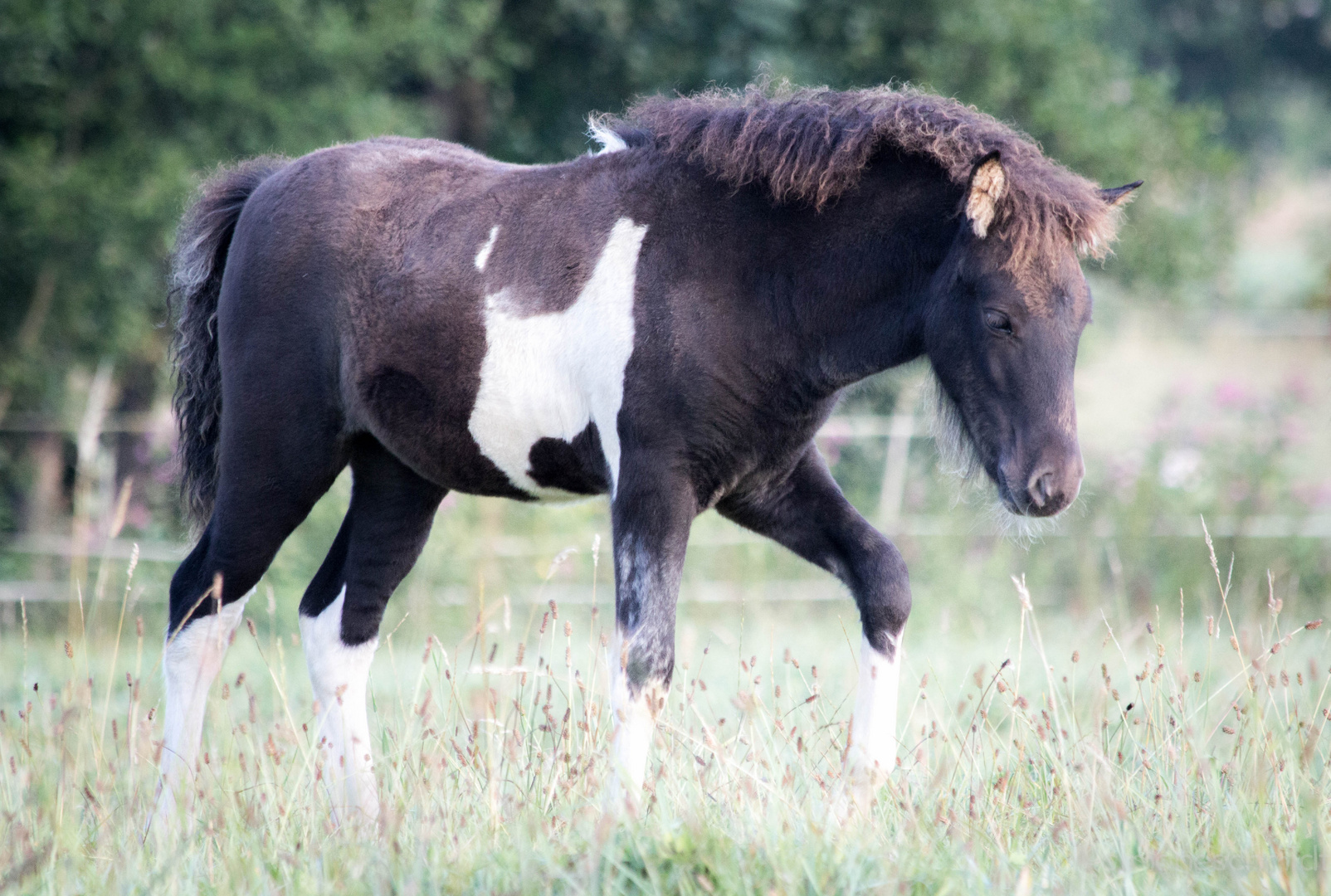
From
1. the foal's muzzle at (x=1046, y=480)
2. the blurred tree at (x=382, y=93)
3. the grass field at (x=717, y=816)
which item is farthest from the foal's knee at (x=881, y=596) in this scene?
the blurred tree at (x=382, y=93)

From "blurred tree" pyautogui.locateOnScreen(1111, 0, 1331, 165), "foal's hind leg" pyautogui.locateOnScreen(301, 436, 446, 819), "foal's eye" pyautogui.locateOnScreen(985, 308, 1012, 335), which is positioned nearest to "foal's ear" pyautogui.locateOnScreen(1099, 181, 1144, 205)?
"foal's eye" pyautogui.locateOnScreen(985, 308, 1012, 335)

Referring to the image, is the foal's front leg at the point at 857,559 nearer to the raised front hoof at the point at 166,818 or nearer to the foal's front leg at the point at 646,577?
the foal's front leg at the point at 646,577

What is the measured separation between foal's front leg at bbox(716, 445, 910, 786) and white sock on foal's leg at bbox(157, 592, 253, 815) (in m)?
1.70

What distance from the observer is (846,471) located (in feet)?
32.9

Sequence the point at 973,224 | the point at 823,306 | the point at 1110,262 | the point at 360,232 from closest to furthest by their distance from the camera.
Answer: the point at 973,224 < the point at 823,306 < the point at 360,232 < the point at 1110,262

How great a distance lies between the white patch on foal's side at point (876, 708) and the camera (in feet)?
11.7

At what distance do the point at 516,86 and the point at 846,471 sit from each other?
5.18m

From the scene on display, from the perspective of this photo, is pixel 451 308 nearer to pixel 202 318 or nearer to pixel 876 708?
pixel 202 318

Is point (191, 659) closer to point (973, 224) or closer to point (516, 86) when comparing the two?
point (973, 224)

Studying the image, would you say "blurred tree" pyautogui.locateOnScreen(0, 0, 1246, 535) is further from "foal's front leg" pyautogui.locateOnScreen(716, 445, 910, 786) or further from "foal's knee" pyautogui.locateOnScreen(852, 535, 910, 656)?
"foal's knee" pyautogui.locateOnScreen(852, 535, 910, 656)

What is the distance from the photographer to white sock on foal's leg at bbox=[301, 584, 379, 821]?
3664mm

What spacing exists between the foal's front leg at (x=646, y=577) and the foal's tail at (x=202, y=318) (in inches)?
74.7

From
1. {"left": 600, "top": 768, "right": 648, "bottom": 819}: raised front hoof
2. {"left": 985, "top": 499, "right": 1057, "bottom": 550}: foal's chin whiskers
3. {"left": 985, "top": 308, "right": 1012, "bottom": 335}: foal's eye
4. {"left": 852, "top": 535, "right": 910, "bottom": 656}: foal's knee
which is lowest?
{"left": 600, "top": 768, "right": 648, "bottom": 819}: raised front hoof

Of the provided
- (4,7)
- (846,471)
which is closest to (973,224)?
(846,471)
